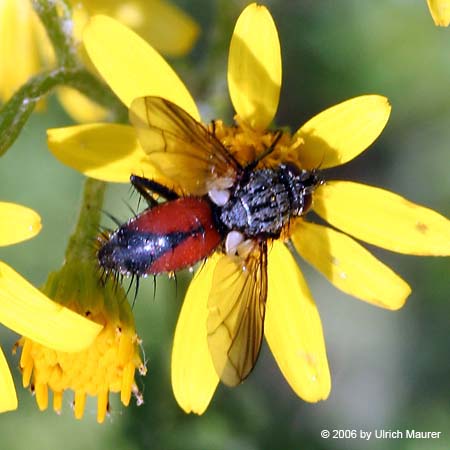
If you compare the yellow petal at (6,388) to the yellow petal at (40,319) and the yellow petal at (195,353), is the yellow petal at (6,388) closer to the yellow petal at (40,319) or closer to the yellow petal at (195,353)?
Answer: the yellow petal at (40,319)

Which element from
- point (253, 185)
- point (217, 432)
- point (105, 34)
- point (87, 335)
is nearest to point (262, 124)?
point (253, 185)

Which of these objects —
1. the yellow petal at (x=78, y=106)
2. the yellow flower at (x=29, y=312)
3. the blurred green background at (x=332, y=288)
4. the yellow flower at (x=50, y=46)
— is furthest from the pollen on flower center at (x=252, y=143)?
the blurred green background at (x=332, y=288)

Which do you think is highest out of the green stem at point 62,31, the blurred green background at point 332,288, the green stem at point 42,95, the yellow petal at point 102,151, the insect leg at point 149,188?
the green stem at point 62,31

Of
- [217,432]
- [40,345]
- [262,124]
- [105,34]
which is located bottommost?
[217,432]

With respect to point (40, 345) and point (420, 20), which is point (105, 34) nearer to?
point (40, 345)

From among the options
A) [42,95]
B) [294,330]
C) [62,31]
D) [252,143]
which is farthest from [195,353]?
[62,31]

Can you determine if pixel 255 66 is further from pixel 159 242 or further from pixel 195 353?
pixel 195 353
